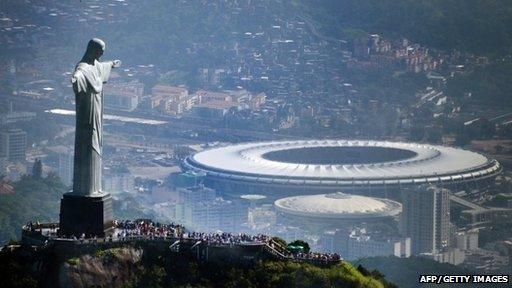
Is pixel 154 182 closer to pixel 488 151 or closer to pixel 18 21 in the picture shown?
pixel 488 151

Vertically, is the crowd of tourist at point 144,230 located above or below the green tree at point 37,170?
above

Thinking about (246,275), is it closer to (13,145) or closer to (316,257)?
(316,257)

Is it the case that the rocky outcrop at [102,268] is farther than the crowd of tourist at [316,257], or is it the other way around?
the rocky outcrop at [102,268]

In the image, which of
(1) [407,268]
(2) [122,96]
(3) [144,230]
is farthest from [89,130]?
(2) [122,96]

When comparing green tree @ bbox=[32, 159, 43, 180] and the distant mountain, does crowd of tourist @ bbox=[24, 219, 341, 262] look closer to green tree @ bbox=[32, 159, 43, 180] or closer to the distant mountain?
green tree @ bbox=[32, 159, 43, 180]

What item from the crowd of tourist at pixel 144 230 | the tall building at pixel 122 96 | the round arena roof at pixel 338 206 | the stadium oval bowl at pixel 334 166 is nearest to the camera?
the crowd of tourist at pixel 144 230

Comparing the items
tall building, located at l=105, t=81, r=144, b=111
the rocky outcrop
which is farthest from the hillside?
tall building, located at l=105, t=81, r=144, b=111

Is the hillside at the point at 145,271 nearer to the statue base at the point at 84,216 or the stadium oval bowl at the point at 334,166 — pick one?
the statue base at the point at 84,216

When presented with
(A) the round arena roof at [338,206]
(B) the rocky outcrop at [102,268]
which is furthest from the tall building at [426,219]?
(B) the rocky outcrop at [102,268]
